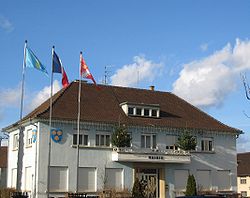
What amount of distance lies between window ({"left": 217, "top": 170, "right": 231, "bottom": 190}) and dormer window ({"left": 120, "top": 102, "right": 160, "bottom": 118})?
8.79m

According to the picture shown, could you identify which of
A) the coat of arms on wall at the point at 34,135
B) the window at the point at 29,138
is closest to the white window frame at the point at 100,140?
the coat of arms on wall at the point at 34,135

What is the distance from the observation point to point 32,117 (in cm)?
4459

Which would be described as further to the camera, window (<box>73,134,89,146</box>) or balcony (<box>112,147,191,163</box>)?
balcony (<box>112,147,191,163</box>)

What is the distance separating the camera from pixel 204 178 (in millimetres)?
49938

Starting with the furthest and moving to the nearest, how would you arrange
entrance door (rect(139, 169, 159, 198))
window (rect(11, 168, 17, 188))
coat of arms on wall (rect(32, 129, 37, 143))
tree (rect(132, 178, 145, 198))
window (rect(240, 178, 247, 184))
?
window (rect(240, 178, 247, 184)), window (rect(11, 168, 17, 188)), entrance door (rect(139, 169, 159, 198)), coat of arms on wall (rect(32, 129, 37, 143)), tree (rect(132, 178, 145, 198))

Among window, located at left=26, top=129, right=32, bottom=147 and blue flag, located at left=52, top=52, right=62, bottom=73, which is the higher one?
blue flag, located at left=52, top=52, right=62, bottom=73

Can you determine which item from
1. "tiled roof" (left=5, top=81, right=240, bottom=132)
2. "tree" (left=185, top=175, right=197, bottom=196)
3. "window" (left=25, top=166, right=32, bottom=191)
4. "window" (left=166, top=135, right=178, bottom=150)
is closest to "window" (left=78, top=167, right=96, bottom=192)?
"window" (left=25, top=166, right=32, bottom=191)

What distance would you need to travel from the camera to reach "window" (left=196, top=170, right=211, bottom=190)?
4956 centimetres

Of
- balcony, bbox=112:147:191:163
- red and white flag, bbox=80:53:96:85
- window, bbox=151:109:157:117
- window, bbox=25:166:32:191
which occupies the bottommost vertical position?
window, bbox=25:166:32:191

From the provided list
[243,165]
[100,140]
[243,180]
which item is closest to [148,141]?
[100,140]

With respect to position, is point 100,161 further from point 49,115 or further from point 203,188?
point 203,188

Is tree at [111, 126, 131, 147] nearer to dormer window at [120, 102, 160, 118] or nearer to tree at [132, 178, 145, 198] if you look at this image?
dormer window at [120, 102, 160, 118]

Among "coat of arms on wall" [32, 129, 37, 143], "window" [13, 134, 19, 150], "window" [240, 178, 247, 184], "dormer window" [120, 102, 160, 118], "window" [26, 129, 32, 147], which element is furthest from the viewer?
"window" [240, 178, 247, 184]

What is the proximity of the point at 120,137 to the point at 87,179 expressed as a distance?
4684 mm
